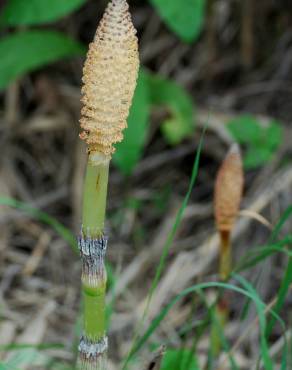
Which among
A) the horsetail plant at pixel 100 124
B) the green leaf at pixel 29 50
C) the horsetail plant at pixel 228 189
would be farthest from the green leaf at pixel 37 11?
the horsetail plant at pixel 100 124

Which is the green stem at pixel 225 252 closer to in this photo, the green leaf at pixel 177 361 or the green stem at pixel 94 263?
the green leaf at pixel 177 361

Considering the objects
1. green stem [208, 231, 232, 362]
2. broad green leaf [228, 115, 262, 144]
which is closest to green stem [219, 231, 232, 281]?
green stem [208, 231, 232, 362]

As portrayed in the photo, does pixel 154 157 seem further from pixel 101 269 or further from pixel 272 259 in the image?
pixel 101 269

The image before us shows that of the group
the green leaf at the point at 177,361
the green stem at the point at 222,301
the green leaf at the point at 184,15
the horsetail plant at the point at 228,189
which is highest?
the green leaf at the point at 184,15

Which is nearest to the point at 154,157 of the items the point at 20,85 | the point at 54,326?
the point at 20,85

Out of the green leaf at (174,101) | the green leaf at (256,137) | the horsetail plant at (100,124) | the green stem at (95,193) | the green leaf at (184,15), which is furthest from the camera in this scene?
the green leaf at (174,101)

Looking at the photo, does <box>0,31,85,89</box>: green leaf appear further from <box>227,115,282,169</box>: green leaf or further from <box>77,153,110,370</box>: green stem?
<box>77,153,110,370</box>: green stem
